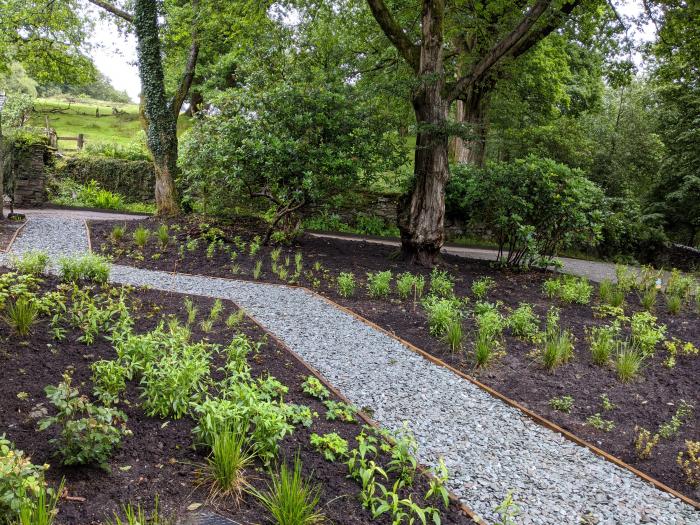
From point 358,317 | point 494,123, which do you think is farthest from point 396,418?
point 494,123

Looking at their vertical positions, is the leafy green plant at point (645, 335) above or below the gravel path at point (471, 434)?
above

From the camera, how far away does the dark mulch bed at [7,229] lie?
7.71 metres

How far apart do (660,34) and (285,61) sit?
707 centimetres

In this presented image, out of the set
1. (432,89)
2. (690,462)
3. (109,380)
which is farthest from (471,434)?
(432,89)

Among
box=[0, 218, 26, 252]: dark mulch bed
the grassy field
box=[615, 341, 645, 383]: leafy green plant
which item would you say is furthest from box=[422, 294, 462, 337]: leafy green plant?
the grassy field

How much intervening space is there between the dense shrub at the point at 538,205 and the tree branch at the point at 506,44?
4.98 feet

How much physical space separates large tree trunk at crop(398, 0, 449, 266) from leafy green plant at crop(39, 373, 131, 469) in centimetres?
648

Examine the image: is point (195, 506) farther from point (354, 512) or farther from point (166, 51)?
point (166, 51)

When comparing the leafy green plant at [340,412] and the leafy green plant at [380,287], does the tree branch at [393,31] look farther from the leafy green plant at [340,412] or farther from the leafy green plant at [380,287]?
the leafy green plant at [340,412]

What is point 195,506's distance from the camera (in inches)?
91.3

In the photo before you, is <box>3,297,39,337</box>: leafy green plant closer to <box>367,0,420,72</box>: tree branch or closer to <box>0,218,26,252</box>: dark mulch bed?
<box>0,218,26,252</box>: dark mulch bed

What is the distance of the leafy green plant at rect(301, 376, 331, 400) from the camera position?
3.70m

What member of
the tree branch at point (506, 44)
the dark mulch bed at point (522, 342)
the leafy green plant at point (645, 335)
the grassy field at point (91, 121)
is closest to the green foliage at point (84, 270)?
the dark mulch bed at point (522, 342)

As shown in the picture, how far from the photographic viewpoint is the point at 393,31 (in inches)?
332
